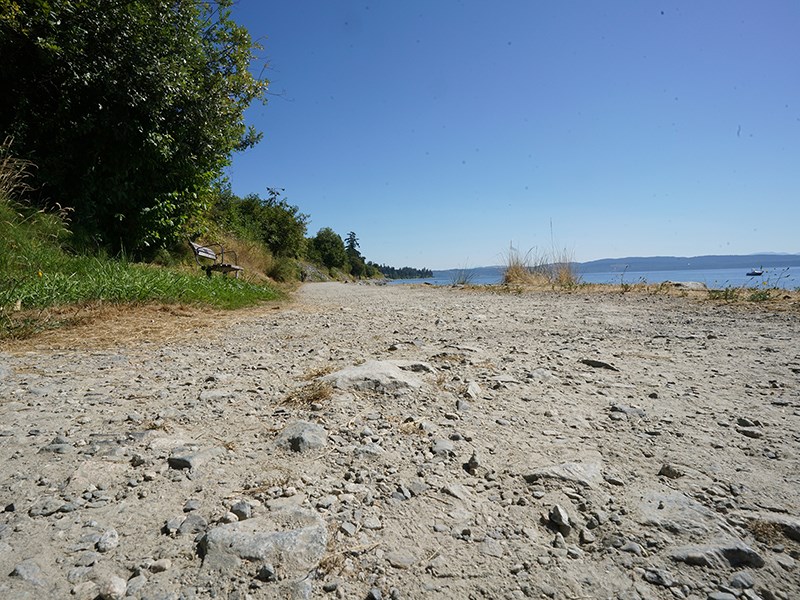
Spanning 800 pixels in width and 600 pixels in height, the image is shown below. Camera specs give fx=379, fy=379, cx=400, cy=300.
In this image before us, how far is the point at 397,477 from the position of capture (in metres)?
1.34

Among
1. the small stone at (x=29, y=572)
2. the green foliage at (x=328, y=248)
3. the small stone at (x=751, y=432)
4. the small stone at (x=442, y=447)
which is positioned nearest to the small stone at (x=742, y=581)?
the small stone at (x=442, y=447)

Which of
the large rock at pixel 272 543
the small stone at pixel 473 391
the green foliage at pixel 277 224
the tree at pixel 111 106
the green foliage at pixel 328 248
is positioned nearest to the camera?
the large rock at pixel 272 543

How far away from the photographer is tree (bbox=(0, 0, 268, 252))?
621 centimetres

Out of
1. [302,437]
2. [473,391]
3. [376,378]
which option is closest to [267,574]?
[302,437]

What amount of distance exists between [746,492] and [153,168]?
8.90 m

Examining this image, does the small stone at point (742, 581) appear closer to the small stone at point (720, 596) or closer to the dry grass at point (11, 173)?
the small stone at point (720, 596)

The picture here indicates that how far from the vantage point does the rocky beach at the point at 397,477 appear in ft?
3.02

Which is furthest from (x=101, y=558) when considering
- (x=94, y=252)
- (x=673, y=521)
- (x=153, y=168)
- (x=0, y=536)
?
(x=153, y=168)

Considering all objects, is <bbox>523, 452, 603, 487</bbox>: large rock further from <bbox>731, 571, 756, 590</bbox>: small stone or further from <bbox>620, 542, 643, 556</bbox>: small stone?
<bbox>731, 571, 756, 590</bbox>: small stone

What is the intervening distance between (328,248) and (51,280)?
141 feet

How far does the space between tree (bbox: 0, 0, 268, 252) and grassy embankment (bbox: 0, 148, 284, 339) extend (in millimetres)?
710

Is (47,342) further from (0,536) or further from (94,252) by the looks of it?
(94,252)

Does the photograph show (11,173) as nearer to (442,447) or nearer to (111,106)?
(111,106)

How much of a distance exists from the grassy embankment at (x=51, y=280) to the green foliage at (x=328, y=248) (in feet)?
127
